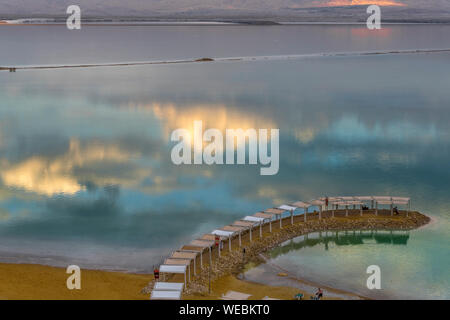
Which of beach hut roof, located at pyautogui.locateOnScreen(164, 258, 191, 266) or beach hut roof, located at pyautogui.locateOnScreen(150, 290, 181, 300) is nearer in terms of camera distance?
beach hut roof, located at pyautogui.locateOnScreen(150, 290, 181, 300)

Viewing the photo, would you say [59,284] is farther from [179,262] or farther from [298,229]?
[298,229]

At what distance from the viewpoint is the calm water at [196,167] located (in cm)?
2566

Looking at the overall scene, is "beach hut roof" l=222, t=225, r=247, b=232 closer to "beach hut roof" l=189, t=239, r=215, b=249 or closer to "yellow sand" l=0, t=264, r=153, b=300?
"beach hut roof" l=189, t=239, r=215, b=249

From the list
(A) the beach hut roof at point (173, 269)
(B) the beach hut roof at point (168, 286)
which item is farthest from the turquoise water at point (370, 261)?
(B) the beach hut roof at point (168, 286)

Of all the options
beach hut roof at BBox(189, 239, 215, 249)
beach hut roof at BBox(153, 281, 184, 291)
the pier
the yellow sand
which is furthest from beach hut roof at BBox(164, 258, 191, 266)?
beach hut roof at BBox(189, 239, 215, 249)

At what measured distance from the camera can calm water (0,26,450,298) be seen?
84.2ft

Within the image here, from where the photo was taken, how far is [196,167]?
127ft

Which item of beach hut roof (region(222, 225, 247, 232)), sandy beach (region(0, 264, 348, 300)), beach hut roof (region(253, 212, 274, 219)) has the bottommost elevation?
sandy beach (region(0, 264, 348, 300))

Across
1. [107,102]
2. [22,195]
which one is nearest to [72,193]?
[22,195]

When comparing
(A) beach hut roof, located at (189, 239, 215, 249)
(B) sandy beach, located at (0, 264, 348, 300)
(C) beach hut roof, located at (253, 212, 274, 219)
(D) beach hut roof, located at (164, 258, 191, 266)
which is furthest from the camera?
(C) beach hut roof, located at (253, 212, 274, 219)

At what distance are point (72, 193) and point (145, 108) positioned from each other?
27.9 m

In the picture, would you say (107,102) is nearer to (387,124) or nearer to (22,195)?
(387,124)

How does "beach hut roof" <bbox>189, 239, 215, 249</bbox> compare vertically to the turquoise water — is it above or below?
above

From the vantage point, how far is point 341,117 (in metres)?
56.4
